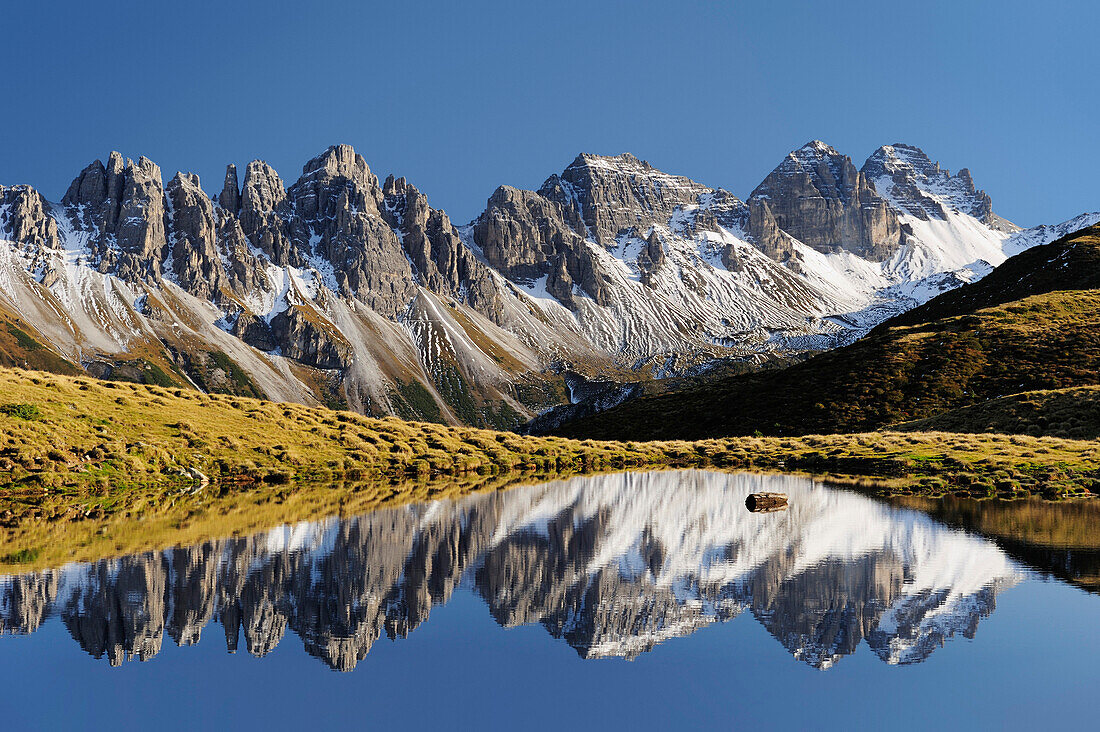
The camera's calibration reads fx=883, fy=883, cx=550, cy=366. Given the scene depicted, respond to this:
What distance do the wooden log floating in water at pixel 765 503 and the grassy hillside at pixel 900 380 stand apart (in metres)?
40.2

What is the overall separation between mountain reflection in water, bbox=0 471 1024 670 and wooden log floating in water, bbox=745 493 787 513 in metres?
2.75

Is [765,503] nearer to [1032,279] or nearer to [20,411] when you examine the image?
[20,411]

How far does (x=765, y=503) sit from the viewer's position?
31875mm

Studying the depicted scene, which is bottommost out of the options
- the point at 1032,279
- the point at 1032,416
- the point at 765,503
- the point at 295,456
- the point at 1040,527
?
the point at 1040,527

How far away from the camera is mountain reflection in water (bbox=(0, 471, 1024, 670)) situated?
1592cm

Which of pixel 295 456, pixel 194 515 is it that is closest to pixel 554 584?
pixel 194 515

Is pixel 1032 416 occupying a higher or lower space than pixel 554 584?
higher

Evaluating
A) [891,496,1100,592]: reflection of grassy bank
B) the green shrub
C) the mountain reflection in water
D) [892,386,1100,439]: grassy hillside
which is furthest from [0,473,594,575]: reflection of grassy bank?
[892,386,1100,439]: grassy hillside

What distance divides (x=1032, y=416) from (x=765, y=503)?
43232 mm

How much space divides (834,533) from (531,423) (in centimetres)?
11421

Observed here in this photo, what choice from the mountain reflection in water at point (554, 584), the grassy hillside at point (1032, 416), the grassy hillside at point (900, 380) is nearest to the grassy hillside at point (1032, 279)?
the grassy hillside at point (900, 380)

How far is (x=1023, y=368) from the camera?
82688 mm

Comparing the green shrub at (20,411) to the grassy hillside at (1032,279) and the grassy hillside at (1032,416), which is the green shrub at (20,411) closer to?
the grassy hillside at (1032,416)

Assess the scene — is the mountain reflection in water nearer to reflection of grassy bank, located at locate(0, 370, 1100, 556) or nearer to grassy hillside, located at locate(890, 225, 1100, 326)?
reflection of grassy bank, located at locate(0, 370, 1100, 556)
